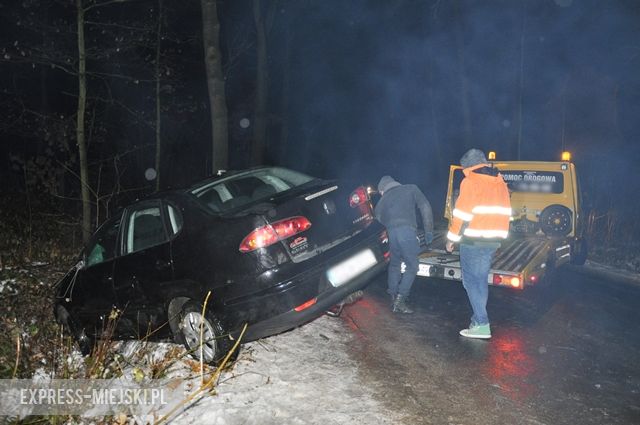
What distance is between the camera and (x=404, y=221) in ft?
18.7

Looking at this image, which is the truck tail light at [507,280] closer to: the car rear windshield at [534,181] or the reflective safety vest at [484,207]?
the reflective safety vest at [484,207]

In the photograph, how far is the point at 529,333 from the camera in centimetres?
521

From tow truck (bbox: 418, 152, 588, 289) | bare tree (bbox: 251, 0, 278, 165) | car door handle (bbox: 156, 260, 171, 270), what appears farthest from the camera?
bare tree (bbox: 251, 0, 278, 165)

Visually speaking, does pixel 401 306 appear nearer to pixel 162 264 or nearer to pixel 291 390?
pixel 291 390

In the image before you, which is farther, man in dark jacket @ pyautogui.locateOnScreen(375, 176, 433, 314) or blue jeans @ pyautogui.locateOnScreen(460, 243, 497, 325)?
man in dark jacket @ pyautogui.locateOnScreen(375, 176, 433, 314)

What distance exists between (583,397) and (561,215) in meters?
4.67

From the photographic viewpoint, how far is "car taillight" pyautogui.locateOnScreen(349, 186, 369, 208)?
504cm

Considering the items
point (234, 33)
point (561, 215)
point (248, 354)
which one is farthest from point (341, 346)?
point (234, 33)

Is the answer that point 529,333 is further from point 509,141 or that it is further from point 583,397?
point 509,141

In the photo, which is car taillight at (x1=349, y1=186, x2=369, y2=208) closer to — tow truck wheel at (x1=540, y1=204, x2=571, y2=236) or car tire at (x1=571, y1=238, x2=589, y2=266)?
tow truck wheel at (x1=540, y1=204, x2=571, y2=236)

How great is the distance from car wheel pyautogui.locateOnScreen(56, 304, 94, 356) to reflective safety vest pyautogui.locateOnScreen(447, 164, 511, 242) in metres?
4.10

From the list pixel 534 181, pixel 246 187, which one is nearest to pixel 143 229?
pixel 246 187

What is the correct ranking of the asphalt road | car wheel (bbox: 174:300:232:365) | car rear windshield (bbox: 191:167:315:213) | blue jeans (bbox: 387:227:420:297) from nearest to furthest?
the asphalt road < car wheel (bbox: 174:300:232:365) < car rear windshield (bbox: 191:167:315:213) < blue jeans (bbox: 387:227:420:297)

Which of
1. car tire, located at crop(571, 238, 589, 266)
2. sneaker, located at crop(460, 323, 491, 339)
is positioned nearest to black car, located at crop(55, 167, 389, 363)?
sneaker, located at crop(460, 323, 491, 339)
